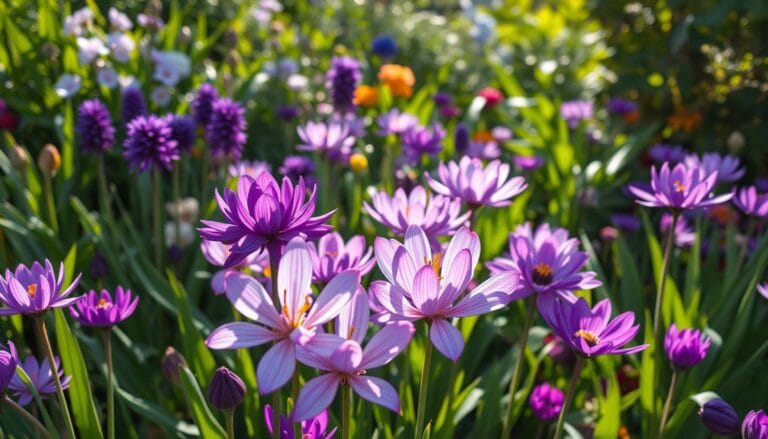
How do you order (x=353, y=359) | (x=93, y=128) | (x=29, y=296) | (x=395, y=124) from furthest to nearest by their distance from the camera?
(x=395, y=124) → (x=93, y=128) → (x=29, y=296) → (x=353, y=359)

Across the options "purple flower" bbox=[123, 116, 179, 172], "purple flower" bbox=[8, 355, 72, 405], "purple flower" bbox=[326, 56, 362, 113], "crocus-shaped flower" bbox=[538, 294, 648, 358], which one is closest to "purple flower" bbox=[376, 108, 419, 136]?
"purple flower" bbox=[326, 56, 362, 113]

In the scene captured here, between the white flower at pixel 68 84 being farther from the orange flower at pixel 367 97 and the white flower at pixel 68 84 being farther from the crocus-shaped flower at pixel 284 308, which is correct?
the crocus-shaped flower at pixel 284 308

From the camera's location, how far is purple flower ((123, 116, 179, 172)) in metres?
1.63

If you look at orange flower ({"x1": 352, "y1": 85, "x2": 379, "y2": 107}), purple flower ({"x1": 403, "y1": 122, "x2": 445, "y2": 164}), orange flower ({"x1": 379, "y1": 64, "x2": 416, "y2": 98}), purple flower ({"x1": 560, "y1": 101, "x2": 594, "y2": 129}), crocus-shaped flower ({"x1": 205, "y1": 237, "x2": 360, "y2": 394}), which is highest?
crocus-shaped flower ({"x1": 205, "y1": 237, "x2": 360, "y2": 394})

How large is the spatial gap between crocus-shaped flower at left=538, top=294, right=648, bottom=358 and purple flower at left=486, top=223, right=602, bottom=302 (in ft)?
0.08

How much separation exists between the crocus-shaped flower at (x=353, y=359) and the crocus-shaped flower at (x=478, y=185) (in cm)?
49

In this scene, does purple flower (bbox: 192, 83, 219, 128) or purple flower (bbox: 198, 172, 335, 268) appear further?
purple flower (bbox: 192, 83, 219, 128)

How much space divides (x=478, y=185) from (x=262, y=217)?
54 cm

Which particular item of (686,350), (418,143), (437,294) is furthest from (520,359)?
(418,143)

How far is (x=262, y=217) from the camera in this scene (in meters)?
0.79

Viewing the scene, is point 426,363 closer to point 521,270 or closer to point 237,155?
point 521,270

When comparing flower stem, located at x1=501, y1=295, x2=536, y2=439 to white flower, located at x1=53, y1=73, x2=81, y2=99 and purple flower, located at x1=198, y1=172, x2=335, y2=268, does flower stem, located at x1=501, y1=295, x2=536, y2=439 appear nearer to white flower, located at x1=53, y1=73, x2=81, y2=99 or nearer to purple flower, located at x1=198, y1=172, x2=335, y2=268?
purple flower, located at x1=198, y1=172, x2=335, y2=268

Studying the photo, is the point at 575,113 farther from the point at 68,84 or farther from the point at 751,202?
the point at 68,84

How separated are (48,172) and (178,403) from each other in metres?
0.68
